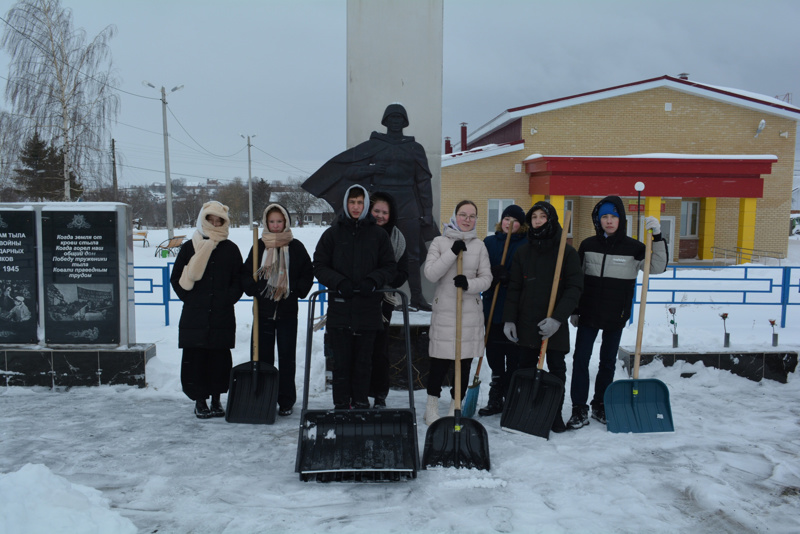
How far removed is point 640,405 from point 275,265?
2825 mm

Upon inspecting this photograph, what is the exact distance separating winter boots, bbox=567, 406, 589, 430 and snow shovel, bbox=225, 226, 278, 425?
216 centimetres

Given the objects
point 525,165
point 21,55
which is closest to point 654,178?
point 525,165

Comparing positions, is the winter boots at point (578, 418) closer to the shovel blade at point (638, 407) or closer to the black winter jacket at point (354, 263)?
the shovel blade at point (638, 407)

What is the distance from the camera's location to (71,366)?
16.9ft

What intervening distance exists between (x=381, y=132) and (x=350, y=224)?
214 cm

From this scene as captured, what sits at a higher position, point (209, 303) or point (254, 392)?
point (209, 303)

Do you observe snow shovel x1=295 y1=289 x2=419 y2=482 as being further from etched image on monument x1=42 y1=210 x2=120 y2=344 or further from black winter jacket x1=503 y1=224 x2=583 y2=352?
etched image on monument x1=42 y1=210 x2=120 y2=344

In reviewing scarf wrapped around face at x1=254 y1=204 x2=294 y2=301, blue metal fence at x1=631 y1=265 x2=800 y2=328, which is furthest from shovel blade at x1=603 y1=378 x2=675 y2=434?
blue metal fence at x1=631 y1=265 x2=800 y2=328

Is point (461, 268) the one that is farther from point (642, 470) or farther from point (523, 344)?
point (642, 470)

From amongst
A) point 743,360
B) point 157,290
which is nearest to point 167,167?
point 157,290

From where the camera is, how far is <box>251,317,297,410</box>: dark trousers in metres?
4.38

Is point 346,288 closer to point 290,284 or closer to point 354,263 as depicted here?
point 354,263

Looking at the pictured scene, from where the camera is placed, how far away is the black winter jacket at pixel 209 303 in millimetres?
4250

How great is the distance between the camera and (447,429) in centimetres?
356
